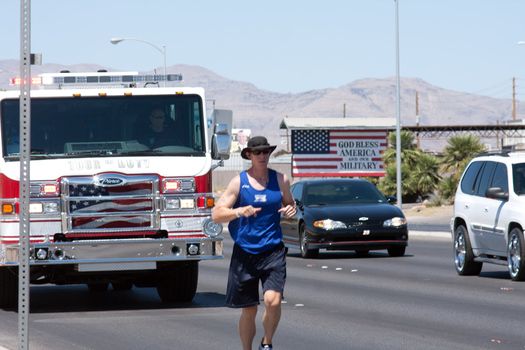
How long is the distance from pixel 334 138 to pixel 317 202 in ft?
132

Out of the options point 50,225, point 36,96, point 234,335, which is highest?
point 36,96

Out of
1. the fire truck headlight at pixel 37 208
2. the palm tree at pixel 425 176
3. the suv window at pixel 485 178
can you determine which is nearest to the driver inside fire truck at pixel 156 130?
the fire truck headlight at pixel 37 208

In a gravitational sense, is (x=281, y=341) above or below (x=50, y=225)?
below

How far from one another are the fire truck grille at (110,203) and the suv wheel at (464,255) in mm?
6537

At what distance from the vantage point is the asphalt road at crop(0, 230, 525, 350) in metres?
13.2

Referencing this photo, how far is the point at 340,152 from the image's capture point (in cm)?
6756

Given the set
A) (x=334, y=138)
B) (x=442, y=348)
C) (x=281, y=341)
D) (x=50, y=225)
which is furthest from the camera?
(x=334, y=138)

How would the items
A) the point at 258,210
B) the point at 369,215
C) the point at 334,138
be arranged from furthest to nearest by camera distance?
the point at 334,138
the point at 369,215
the point at 258,210

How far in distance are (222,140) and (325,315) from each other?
2545mm

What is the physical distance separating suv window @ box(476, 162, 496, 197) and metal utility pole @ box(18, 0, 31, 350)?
45.1 ft

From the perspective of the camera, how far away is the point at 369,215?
1039 inches

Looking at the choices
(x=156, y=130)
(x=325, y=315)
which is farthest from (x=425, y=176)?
(x=325, y=315)

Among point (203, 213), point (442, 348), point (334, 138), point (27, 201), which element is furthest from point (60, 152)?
point (334, 138)

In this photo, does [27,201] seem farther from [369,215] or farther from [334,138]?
[334,138]
